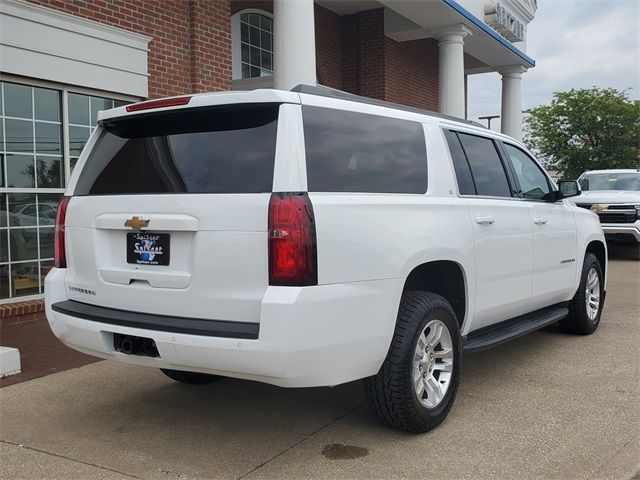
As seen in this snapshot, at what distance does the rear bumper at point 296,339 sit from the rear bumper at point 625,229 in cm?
1148

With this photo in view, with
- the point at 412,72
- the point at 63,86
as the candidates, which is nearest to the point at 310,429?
the point at 63,86

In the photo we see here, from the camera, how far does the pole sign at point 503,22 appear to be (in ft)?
45.0

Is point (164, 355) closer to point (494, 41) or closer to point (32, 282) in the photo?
point (32, 282)

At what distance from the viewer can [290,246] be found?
10.4ft

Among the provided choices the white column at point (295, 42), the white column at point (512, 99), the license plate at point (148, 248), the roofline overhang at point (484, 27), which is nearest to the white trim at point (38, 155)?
the white column at point (295, 42)

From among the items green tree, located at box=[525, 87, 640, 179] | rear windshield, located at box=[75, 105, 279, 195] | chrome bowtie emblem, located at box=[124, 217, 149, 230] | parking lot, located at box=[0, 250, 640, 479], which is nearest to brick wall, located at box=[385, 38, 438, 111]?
parking lot, located at box=[0, 250, 640, 479]

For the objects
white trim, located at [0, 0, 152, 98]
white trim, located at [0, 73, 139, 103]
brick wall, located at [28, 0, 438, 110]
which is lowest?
white trim, located at [0, 73, 139, 103]

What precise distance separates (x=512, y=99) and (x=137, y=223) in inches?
573

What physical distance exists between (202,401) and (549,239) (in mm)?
3119

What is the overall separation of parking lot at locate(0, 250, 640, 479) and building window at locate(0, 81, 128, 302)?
2154 millimetres

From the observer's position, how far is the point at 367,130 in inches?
152

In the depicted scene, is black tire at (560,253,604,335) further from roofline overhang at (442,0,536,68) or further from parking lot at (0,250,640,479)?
roofline overhang at (442,0,536,68)

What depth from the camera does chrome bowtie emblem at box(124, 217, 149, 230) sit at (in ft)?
11.6

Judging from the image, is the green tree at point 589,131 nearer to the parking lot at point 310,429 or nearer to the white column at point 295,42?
the white column at point 295,42
